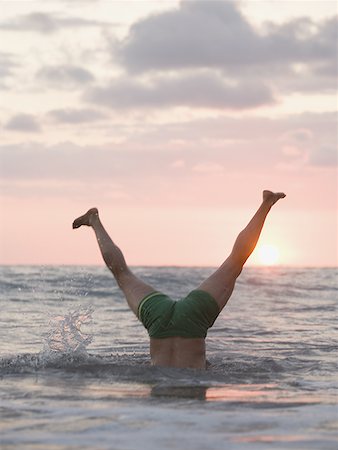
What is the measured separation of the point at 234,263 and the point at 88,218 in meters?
1.82

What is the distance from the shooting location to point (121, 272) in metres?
8.46

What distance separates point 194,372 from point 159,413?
1.79 metres

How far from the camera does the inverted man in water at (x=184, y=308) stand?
25.1 ft

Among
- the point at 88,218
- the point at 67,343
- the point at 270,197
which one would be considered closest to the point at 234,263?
the point at 270,197

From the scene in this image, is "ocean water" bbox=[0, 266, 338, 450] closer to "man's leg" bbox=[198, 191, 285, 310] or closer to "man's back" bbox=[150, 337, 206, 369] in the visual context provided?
"man's back" bbox=[150, 337, 206, 369]

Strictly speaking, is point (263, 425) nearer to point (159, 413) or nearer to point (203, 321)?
point (159, 413)

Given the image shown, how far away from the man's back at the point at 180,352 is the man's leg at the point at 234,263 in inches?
18.5

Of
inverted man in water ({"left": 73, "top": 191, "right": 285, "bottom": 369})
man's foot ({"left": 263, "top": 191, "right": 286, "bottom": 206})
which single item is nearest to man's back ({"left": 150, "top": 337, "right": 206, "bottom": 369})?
inverted man in water ({"left": 73, "top": 191, "right": 285, "bottom": 369})

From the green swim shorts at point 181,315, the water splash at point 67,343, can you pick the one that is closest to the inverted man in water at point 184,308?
the green swim shorts at point 181,315

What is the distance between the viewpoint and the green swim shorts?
7.61 meters

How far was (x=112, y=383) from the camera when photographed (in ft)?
23.7

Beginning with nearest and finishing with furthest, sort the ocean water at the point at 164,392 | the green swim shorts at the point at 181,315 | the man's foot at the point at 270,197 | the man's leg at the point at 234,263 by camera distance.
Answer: the ocean water at the point at 164,392
the green swim shorts at the point at 181,315
the man's leg at the point at 234,263
the man's foot at the point at 270,197

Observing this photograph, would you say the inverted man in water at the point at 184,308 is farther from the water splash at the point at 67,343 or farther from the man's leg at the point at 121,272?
the water splash at the point at 67,343

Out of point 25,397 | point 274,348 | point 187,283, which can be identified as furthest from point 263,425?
point 187,283
